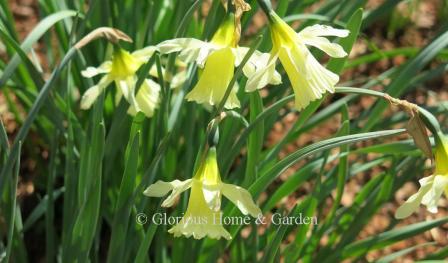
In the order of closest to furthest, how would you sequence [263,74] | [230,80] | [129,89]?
[263,74]
[230,80]
[129,89]

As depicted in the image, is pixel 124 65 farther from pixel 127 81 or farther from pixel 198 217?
pixel 198 217

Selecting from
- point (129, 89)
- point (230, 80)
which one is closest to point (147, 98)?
point (129, 89)

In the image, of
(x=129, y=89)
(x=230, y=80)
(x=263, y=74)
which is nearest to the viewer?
(x=263, y=74)

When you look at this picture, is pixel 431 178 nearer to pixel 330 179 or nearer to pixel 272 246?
pixel 272 246

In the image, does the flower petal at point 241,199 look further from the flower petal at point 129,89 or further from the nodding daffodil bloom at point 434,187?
the flower petal at point 129,89

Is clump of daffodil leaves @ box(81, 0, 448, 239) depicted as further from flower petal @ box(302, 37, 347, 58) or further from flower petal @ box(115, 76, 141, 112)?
flower petal @ box(115, 76, 141, 112)

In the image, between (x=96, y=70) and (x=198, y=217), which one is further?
(x=96, y=70)

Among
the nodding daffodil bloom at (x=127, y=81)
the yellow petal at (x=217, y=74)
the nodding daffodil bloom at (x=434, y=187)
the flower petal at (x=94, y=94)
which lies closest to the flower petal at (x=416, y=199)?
the nodding daffodil bloom at (x=434, y=187)

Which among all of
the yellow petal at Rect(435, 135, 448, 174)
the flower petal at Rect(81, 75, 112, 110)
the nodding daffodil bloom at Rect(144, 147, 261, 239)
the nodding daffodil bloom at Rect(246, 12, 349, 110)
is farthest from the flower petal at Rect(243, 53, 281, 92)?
the flower petal at Rect(81, 75, 112, 110)
